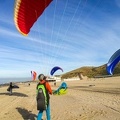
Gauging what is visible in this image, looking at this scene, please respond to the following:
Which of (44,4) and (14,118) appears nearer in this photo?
(14,118)

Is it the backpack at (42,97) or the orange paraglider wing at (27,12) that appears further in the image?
the orange paraglider wing at (27,12)

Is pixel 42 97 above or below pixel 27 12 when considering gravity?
below

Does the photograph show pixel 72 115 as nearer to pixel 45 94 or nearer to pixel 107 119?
pixel 107 119

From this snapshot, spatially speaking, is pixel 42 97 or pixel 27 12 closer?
pixel 42 97

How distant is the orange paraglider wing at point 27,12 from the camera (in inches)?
379

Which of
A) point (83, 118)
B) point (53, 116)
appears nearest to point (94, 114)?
point (83, 118)

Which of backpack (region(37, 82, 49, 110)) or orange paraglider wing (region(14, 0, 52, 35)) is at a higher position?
orange paraglider wing (region(14, 0, 52, 35))

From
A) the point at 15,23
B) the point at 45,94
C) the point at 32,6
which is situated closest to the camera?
the point at 45,94

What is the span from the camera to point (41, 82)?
777cm

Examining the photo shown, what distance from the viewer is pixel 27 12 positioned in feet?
34.8

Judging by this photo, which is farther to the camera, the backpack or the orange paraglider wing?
the orange paraglider wing

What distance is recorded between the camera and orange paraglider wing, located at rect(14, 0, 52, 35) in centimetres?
963

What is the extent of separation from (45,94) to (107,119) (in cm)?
246

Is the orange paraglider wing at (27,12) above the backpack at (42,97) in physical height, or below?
above
